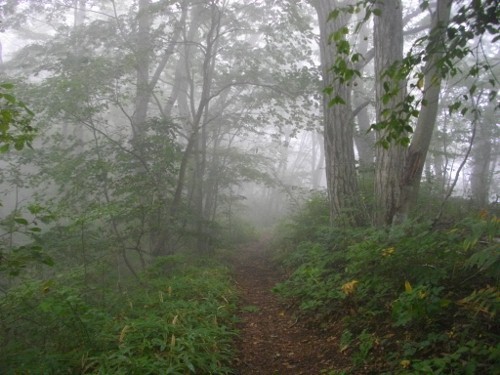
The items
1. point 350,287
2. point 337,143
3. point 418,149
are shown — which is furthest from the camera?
point 337,143

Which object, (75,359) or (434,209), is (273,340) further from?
(434,209)

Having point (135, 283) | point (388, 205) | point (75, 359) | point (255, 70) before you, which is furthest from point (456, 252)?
point (255, 70)

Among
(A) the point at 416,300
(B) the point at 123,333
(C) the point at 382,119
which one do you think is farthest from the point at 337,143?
(B) the point at 123,333

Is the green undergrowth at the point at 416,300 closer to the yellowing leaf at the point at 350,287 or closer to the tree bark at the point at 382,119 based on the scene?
the yellowing leaf at the point at 350,287

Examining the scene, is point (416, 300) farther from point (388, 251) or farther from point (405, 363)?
point (388, 251)

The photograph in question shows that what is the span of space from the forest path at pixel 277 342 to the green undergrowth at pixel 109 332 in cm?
25

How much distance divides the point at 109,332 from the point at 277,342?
7.10 ft

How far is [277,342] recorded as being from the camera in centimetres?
510

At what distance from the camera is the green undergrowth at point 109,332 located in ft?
12.5

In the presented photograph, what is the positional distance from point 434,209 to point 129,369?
7.07m

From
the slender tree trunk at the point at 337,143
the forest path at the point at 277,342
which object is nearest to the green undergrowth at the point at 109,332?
the forest path at the point at 277,342

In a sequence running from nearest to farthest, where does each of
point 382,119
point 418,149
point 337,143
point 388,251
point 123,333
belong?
point 123,333 → point 388,251 → point 418,149 → point 382,119 → point 337,143

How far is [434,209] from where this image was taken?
326 inches

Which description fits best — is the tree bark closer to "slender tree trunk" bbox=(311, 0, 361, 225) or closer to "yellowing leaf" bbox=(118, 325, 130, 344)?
"slender tree trunk" bbox=(311, 0, 361, 225)
